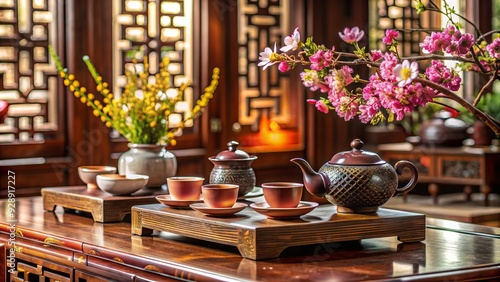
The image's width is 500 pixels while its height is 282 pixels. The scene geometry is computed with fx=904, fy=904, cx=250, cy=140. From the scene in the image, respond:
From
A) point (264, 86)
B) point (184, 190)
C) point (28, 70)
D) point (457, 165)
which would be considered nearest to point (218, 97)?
point (264, 86)

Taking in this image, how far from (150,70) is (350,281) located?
10.9 ft

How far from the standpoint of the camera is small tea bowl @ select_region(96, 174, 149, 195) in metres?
2.80

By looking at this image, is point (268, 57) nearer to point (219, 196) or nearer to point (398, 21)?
point (219, 196)

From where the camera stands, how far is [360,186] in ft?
7.35

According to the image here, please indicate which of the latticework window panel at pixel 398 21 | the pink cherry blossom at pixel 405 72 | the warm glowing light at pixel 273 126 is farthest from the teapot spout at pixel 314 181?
the latticework window panel at pixel 398 21

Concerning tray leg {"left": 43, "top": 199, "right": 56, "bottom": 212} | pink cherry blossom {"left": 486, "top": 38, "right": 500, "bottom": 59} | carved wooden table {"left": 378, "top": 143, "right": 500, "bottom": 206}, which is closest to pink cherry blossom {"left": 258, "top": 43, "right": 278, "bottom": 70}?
pink cherry blossom {"left": 486, "top": 38, "right": 500, "bottom": 59}

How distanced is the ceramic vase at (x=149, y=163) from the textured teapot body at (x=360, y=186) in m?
0.89

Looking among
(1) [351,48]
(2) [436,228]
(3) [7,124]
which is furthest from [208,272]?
(1) [351,48]

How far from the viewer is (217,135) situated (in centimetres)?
526

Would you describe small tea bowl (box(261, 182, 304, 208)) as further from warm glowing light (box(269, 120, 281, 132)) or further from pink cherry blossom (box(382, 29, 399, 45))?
warm glowing light (box(269, 120, 281, 132))

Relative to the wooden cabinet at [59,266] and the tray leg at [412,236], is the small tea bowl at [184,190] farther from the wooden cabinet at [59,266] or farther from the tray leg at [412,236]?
the tray leg at [412,236]

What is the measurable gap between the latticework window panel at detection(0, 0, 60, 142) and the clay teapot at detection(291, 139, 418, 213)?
2571mm

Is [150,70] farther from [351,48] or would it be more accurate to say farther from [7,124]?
[351,48]

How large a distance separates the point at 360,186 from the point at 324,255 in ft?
0.72
